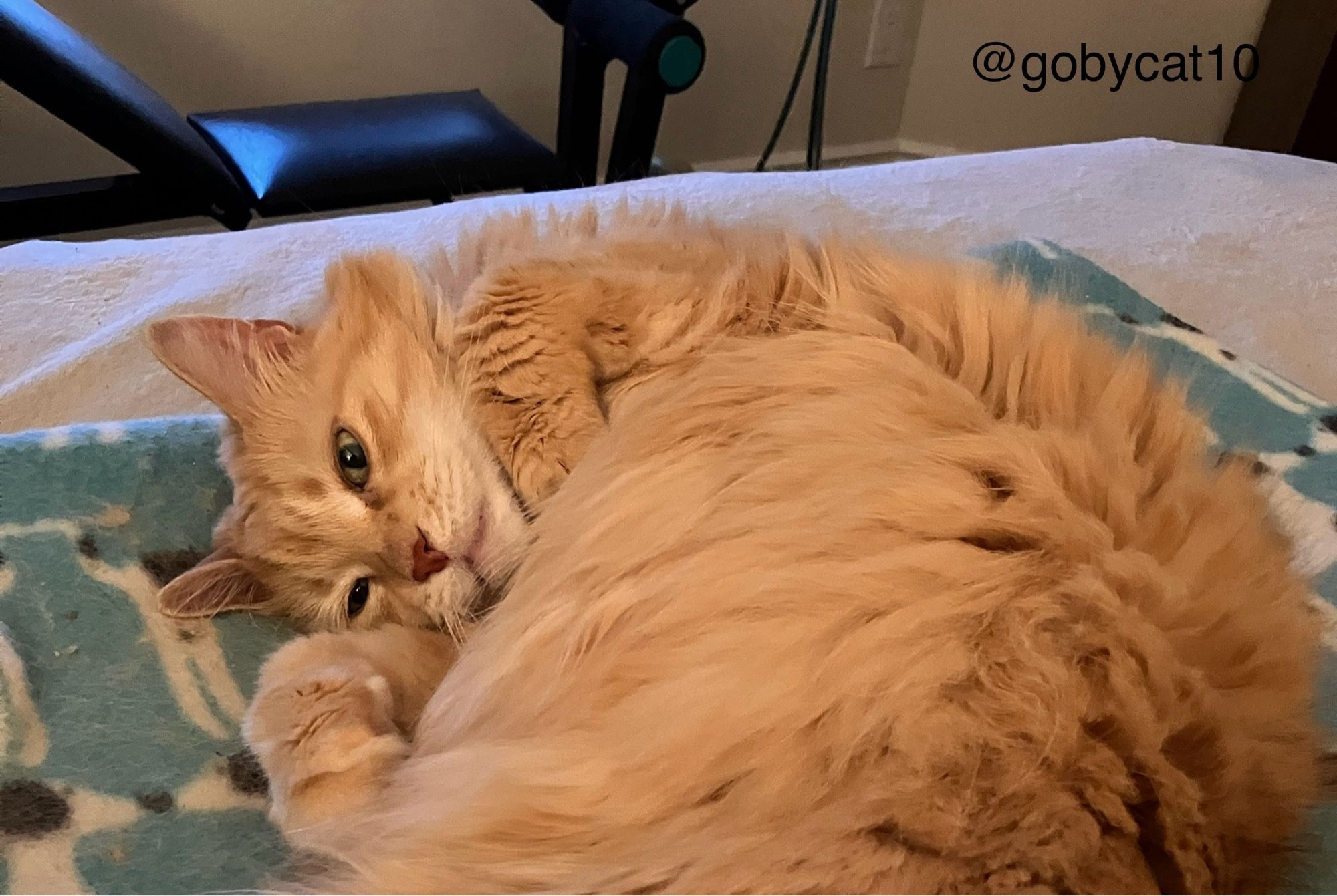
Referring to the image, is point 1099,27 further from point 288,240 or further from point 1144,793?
point 1144,793

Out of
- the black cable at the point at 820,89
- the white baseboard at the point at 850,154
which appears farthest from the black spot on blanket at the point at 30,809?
the white baseboard at the point at 850,154

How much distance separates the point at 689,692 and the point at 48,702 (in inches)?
25.2

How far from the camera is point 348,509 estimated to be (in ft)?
3.55

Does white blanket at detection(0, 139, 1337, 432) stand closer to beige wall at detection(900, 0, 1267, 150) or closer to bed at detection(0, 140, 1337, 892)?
bed at detection(0, 140, 1337, 892)

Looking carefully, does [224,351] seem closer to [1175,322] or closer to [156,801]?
[156,801]

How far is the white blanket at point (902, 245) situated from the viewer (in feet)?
4.58

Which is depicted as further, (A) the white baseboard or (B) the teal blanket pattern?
(A) the white baseboard

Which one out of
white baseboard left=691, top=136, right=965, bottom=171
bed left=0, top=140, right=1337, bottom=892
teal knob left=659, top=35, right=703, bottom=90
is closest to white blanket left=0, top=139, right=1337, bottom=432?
bed left=0, top=140, right=1337, bottom=892

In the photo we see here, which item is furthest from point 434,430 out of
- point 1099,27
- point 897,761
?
point 1099,27

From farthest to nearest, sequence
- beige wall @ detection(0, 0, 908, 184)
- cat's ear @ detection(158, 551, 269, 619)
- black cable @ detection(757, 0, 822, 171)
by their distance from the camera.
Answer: black cable @ detection(757, 0, 822, 171) < beige wall @ detection(0, 0, 908, 184) < cat's ear @ detection(158, 551, 269, 619)

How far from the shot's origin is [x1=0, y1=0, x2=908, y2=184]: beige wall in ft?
8.79

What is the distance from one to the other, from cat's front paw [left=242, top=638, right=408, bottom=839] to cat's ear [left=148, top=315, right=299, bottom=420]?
0.36 m

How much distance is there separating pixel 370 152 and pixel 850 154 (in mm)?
2153

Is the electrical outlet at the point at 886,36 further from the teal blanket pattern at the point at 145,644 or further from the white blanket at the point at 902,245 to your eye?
the teal blanket pattern at the point at 145,644
